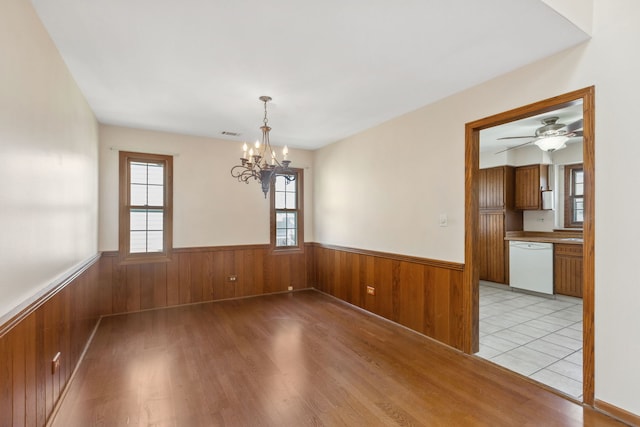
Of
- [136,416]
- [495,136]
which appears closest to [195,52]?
[136,416]

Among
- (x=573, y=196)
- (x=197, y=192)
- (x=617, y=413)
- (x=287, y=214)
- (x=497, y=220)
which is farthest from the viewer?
(x=497, y=220)

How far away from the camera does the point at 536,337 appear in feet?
11.1

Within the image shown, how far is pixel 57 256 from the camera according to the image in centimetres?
226

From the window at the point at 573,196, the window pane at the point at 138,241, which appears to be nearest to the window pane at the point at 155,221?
the window pane at the point at 138,241

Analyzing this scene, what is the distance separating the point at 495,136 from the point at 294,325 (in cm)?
425

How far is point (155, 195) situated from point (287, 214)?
2163 millimetres

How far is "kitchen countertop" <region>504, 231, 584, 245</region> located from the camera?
492 cm

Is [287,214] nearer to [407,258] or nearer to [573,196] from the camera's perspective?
[407,258]

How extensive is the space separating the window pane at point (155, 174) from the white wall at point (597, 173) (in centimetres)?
290

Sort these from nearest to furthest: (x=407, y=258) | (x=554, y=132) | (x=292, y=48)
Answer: (x=292, y=48) < (x=407, y=258) < (x=554, y=132)

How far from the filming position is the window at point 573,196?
5.50 meters

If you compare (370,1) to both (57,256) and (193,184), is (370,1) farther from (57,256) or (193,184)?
(193,184)

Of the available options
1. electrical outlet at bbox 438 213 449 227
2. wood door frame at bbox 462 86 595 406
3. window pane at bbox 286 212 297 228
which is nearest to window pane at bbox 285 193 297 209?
window pane at bbox 286 212 297 228

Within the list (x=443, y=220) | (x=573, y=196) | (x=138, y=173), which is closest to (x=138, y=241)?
(x=138, y=173)
